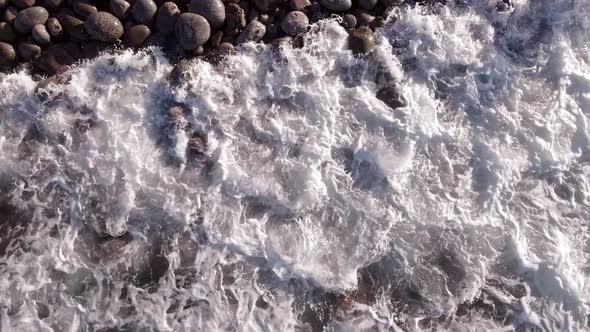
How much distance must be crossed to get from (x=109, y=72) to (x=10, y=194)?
1.86 metres

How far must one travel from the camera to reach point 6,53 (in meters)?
5.99

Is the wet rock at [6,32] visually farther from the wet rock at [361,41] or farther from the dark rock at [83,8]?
the wet rock at [361,41]

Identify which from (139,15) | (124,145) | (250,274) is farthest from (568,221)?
(139,15)

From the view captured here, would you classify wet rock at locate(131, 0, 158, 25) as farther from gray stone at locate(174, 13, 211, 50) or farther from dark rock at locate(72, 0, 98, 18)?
dark rock at locate(72, 0, 98, 18)

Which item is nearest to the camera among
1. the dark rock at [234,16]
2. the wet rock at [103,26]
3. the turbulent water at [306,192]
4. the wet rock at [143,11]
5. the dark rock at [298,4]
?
the turbulent water at [306,192]

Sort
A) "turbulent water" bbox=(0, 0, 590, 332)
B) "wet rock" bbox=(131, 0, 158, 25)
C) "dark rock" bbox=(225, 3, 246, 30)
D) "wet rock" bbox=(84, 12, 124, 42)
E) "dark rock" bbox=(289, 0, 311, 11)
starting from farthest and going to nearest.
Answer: "dark rock" bbox=(289, 0, 311, 11)
"dark rock" bbox=(225, 3, 246, 30)
"wet rock" bbox=(131, 0, 158, 25)
"wet rock" bbox=(84, 12, 124, 42)
"turbulent water" bbox=(0, 0, 590, 332)

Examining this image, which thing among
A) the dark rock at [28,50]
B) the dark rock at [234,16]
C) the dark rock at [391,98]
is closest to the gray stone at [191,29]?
the dark rock at [234,16]

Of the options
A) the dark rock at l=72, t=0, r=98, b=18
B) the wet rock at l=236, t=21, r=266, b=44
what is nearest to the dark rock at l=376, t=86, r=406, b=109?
the wet rock at l=236, t=21, r=266, b=44

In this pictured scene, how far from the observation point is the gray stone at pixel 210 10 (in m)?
6.07

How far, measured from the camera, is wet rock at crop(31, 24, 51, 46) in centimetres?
599

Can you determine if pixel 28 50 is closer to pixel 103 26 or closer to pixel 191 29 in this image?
pixel 103 26

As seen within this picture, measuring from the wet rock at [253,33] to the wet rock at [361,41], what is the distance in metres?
1.15

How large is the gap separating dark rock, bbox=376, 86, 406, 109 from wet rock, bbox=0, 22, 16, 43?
4607 mm

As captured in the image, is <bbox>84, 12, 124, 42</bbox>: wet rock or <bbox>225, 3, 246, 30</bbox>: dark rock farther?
<bbox>225, 3, 246, 30</bbox>: dark rock
